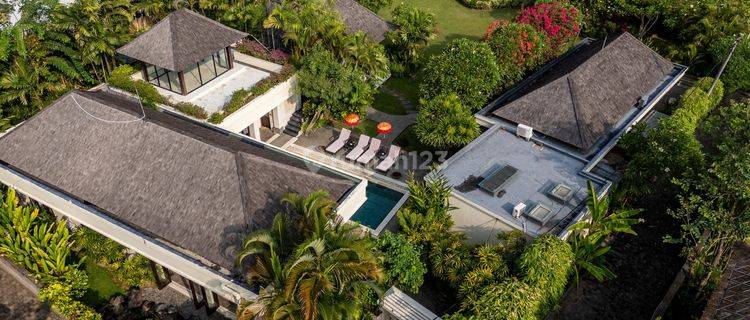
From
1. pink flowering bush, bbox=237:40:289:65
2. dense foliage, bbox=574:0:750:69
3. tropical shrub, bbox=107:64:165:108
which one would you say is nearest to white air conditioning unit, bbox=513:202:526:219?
pink flowering bush, bbox=237:40:289:65

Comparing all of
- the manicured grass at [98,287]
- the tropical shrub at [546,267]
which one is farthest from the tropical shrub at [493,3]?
the manicured grass at [98,287]

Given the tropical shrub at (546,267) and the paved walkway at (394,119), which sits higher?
the tropical shrub at (546,267)

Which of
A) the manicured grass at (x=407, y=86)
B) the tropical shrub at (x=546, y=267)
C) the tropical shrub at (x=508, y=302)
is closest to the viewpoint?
the tropical shrub at (x=508, y=302)

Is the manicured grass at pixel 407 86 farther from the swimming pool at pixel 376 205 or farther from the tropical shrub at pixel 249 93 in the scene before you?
the swimming pool at pixel 376 205

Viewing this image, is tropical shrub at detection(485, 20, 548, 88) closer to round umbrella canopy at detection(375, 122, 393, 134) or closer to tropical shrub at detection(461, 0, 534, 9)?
Result: round umbrella canopy at detection(375, 122, 393, 134)

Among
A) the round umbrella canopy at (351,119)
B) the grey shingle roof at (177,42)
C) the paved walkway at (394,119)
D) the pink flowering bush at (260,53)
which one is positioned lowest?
the paved walkway at (394,119)

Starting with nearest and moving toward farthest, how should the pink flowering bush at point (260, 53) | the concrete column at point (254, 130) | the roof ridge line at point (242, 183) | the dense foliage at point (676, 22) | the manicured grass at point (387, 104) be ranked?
the roof ridge line at point (242, 183), the concrete column at point (254, 130), the pink flowering bush at point (260, 53), the manicured grass at point (387, 104), the dense foliage at point (676, 22)

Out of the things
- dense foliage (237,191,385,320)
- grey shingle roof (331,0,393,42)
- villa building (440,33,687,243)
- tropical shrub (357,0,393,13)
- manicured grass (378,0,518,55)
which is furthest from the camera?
manicured grass (378,0,518,55)

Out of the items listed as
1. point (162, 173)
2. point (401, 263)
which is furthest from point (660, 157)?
point (162, 173)
